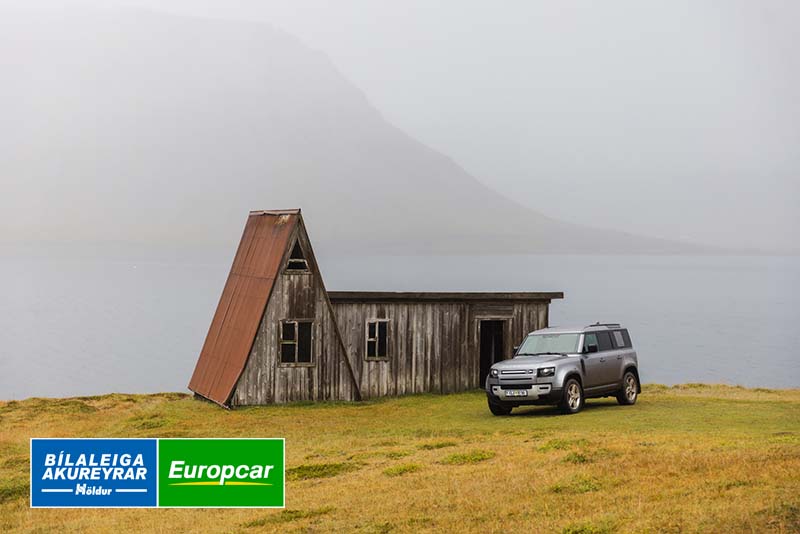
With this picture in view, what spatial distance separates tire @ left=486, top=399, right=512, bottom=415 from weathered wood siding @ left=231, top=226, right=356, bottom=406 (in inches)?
299

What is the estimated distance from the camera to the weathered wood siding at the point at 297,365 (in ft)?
121

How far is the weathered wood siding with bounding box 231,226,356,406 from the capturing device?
121ft

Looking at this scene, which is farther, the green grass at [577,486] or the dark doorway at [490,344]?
the dark doorway at [490,344]

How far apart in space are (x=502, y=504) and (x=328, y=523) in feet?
9.55

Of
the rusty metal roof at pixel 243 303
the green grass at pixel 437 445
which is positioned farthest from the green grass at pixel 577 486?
the rusty metal roof at pixel 243 303

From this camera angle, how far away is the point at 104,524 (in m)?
20.9

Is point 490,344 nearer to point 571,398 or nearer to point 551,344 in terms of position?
point 551,344

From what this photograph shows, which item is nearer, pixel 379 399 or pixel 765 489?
pixel 765 489

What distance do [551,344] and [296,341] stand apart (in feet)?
31.6

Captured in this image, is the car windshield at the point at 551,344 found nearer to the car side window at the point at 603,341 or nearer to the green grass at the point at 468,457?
the car side window at the point at 603,341

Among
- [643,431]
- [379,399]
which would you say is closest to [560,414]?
[643,431]

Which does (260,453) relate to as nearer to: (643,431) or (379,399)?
(643,431)

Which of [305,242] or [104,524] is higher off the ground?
[305,242]

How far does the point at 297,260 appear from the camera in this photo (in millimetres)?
37938
